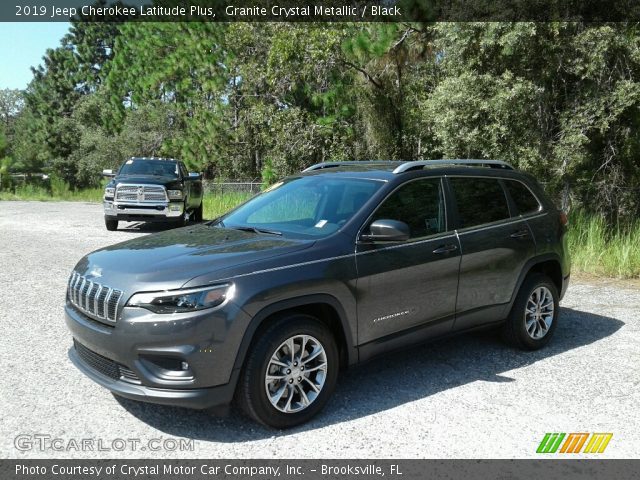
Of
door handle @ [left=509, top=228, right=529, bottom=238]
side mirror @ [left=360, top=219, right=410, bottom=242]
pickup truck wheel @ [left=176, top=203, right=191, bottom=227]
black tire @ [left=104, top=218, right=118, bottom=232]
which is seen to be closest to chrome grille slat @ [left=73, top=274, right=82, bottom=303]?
side mirror @ [left=360, top=219, right=410, bottom=242]

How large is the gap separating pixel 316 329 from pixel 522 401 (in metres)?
1.70

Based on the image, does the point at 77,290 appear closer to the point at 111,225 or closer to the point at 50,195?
the point at 111,225

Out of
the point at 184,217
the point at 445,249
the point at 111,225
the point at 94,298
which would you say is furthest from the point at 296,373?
the point at 111,225

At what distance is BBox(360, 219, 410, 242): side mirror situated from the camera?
13.8 ft

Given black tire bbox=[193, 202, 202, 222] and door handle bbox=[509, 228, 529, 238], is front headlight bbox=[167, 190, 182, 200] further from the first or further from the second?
door handle bbox=[509, 228, 529, 238]

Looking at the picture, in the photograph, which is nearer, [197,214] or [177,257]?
[177,257]

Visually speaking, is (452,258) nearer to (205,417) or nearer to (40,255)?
(205,417)

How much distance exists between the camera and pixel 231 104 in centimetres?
3023

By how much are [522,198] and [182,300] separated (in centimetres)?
361

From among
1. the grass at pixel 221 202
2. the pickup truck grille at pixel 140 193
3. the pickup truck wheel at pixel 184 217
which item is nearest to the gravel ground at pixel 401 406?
the pickup truck grille at pixel 140 193

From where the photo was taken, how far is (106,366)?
153 inches

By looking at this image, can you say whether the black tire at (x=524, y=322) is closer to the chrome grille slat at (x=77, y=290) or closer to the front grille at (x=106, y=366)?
the front grille at (x=106, y=366)
